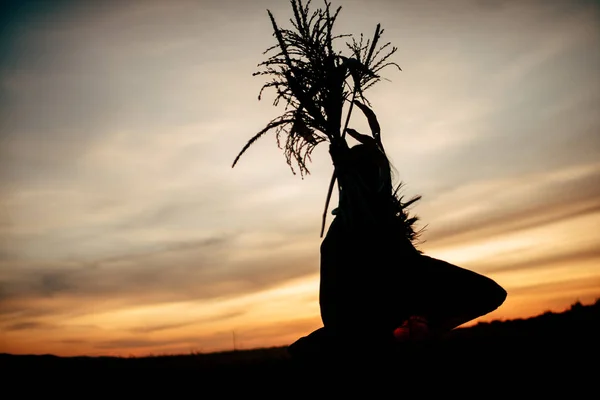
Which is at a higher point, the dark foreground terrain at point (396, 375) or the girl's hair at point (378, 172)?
the girl's hair at point (378, 172)

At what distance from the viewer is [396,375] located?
469cm

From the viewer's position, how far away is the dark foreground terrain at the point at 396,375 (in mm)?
4570

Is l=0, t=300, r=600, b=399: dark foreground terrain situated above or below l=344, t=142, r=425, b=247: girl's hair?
below

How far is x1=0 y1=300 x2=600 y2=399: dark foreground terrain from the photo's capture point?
4570mm

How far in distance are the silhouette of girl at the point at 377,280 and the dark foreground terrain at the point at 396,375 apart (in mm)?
242

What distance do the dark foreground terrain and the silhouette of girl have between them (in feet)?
0.79

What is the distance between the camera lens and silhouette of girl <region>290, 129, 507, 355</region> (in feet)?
15.8

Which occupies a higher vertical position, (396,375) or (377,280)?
(377,280)

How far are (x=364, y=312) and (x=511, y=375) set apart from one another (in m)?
1.49

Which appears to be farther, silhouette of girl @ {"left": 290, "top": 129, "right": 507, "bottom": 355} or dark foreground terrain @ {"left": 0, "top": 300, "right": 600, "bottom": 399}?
silhouette of girl @ {"left": 290, "top": 129, "right": 507, "bottom": 355}

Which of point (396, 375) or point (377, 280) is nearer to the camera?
point (396, 375)

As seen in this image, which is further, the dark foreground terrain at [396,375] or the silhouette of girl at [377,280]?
the silhouette of girl at [377,280]

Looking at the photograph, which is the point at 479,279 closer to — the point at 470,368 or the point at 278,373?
the point at 470,368

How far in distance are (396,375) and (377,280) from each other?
861 mm
